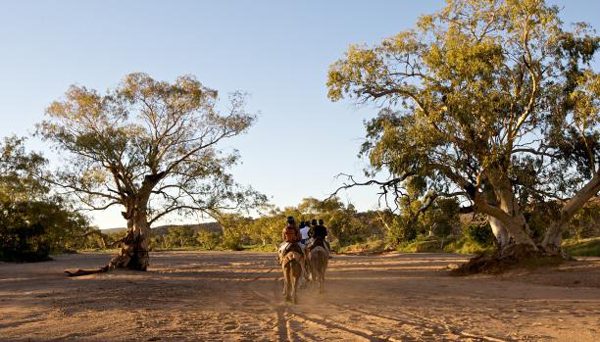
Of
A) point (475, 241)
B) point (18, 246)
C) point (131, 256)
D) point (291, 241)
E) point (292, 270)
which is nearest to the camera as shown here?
point (292, 270)

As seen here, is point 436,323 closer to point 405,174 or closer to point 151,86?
point 405,174

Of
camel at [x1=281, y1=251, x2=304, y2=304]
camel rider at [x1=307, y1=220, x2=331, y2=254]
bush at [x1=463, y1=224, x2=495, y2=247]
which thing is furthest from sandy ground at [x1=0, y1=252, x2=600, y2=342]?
bush at [x1=463, y1=224, x2=495, y2=247]

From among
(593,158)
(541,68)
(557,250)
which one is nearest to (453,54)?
(541,68)

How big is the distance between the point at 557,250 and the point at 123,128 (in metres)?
20.0

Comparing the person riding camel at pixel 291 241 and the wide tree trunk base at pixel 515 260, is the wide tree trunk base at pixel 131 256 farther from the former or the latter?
the wide tree trunk base at pixel 515 260

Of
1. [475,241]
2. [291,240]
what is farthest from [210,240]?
[291,240]

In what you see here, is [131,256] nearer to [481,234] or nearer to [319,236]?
[319,236]

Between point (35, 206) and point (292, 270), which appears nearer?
point (292, 270)

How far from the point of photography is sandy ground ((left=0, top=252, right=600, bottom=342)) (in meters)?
9.56

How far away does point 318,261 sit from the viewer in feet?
58.8

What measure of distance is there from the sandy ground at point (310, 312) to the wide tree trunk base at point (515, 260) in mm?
2746

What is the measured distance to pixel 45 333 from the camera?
9688 mm

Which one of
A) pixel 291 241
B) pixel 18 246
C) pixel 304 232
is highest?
pixel 18 246

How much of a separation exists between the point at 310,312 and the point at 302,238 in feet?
23.7
